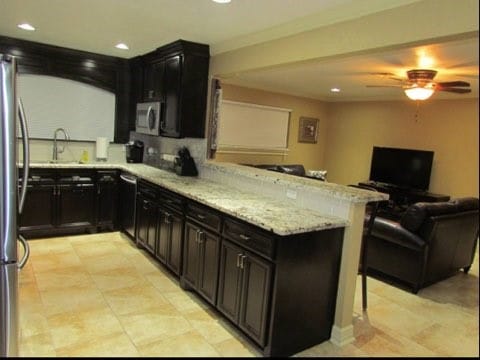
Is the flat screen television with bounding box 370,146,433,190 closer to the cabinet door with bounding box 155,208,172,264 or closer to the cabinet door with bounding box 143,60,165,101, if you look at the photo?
the cabinet door with bounding box 155,208,172,264

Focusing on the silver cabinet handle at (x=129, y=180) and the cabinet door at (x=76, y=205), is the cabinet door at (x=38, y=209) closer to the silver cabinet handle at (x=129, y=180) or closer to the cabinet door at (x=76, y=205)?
the cabinet door at (x=76, y=205)

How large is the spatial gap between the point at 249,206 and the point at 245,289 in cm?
58

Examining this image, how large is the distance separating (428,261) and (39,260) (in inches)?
144

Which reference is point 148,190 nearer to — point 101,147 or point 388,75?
point 101,147

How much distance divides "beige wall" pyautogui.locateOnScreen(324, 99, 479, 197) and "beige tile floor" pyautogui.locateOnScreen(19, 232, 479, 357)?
361 millimetres

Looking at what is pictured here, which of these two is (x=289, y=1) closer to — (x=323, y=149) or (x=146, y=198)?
(x=323, y=149)

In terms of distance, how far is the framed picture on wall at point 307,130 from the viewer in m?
2.57

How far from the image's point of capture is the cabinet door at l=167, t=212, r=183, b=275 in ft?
10.3

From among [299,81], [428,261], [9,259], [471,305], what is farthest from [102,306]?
[428,261]

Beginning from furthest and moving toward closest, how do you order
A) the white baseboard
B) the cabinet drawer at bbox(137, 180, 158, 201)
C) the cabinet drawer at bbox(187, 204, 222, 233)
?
the cabinet drawer at bbox(137, 180, 158, 201) < the cabinet drawer at bbox(187, 204, 222, 233) < the white baseboard

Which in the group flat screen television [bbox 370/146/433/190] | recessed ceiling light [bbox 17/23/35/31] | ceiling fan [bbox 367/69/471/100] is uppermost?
recessed ceiling light [bbox 17/23/35/31]

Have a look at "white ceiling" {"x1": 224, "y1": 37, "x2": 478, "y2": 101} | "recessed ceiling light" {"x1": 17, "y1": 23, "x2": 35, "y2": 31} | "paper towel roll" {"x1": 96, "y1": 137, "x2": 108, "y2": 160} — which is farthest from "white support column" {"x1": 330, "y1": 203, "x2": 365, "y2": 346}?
"paper towel roll" {"x1": 96, "y1": 137, "x2": 108, "y2": 160}

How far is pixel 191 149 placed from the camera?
13.5 feet

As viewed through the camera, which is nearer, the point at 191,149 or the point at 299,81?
the point at 299,81
